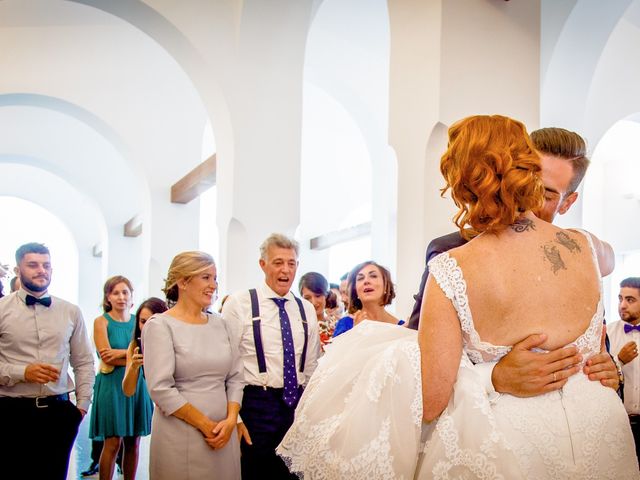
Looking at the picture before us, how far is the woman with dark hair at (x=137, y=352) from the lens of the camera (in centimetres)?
391

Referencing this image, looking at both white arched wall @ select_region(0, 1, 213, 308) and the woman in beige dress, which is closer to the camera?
the woman in beige dress

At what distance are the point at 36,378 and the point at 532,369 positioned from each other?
2886 mm

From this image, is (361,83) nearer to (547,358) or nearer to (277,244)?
(277,244)

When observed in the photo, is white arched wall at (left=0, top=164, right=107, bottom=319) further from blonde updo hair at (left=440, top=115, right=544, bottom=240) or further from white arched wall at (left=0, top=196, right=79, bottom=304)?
blonde updo hair at (left=440, top=115, right=544, bottom=240)

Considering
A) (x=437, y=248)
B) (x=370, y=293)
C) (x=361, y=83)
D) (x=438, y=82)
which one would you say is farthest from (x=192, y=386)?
(x=361, y=83)

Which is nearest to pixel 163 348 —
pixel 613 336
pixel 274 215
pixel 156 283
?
pixel 274 215

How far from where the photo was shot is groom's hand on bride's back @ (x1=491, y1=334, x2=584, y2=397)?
5.21 ft

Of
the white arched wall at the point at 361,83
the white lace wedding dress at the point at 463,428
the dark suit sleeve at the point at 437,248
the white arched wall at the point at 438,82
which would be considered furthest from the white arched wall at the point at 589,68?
the white lace wedding dress at the point at 463,428

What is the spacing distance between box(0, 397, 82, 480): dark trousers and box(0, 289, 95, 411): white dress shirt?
7 centimetres

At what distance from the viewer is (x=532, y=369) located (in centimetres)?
158

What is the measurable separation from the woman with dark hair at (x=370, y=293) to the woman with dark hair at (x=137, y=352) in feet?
4.12

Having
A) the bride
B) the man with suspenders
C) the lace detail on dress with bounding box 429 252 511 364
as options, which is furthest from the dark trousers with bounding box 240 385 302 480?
the lace detail on dress with bounding box 429 252 511 364

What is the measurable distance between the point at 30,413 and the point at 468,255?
3.01m

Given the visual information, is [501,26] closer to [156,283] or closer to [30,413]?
[30,413]
